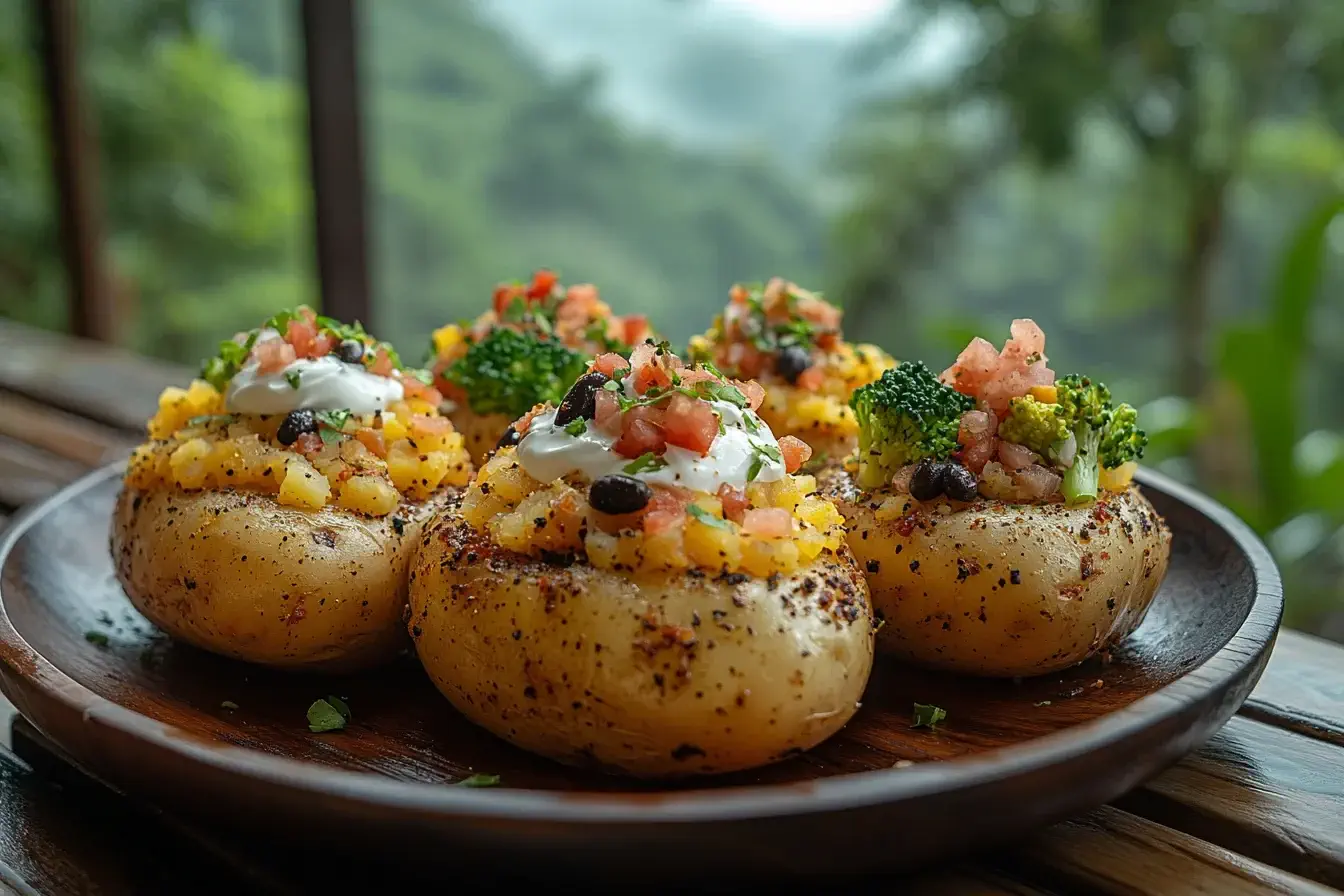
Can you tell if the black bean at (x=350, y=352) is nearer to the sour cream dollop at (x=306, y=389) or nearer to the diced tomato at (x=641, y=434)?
the sour cream dollop at (x=306, y=389)

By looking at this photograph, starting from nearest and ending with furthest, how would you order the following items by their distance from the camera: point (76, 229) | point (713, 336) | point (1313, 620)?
point (713, 336)
point (1313, 620)
point (76, 229)

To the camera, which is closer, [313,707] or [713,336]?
[313,707]

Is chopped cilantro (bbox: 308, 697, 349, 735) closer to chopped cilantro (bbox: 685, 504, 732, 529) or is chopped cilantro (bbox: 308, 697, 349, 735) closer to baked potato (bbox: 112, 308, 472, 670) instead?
baked potato (bbox: 112, 308, 472, 670)

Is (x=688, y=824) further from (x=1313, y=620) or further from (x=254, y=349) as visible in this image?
(x=1313, y=620)

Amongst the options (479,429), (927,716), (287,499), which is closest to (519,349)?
(479,429)

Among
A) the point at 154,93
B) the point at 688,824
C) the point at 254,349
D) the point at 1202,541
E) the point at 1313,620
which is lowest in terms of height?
the point at 1313,620

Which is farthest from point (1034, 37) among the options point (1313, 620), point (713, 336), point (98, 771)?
point (98, 771)

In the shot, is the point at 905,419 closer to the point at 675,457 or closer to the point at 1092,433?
the point at 1092,433

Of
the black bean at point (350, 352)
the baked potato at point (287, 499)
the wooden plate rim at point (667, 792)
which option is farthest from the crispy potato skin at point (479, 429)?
the wooden plate rim at point (667, 792)
